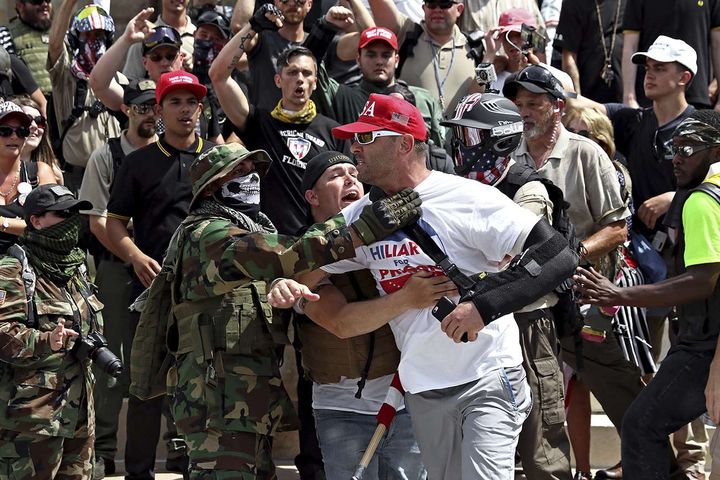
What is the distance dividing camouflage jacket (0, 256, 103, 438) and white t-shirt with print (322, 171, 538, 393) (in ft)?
7.04

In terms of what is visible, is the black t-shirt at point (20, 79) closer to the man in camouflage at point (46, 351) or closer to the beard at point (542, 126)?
the man in camouflage at point (46, 351)

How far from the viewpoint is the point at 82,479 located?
22.0ft

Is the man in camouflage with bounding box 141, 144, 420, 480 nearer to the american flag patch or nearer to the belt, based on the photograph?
the american flag patch

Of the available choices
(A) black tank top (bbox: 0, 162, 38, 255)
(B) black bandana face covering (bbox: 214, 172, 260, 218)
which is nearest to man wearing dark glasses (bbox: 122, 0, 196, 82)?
(A) black tank top (bbox: 0, 162, 38, 255)

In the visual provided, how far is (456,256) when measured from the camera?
507 cm

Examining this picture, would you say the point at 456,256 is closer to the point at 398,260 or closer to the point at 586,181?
the point at 398,260

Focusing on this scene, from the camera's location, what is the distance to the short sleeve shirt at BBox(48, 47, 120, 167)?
30.6ft

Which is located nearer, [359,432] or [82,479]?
[359,432]

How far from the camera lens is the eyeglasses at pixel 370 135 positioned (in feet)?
17.1

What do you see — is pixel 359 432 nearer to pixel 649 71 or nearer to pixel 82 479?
pixel 82 479

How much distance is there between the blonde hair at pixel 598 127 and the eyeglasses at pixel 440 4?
1683 mm

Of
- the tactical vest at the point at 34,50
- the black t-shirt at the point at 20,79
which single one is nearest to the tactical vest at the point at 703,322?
the black t-shirt at the point at 20,79

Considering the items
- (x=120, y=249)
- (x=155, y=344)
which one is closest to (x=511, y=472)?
(x=155, y=344)

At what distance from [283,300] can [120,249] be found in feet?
9.90
